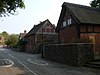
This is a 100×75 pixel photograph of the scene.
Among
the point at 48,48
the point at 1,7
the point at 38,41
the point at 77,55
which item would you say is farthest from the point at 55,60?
the point at 38,41

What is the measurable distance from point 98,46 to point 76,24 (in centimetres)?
460

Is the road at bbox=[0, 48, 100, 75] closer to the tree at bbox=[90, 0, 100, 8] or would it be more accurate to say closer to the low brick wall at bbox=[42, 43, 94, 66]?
the low brick wall at bbox=[42, 43, 94, 66]

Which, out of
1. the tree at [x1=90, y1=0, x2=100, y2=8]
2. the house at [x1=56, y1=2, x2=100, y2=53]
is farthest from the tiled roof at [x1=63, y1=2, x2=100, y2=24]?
the tree at [x1=90, y1=0, x2=100, y2=8]

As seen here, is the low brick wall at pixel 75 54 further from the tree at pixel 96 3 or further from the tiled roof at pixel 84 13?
the tree at pixel 96 3

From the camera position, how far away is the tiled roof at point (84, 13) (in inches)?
1251

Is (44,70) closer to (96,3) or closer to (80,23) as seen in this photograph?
(80,23)

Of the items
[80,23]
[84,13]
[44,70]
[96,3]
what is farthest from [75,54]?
[96,3]

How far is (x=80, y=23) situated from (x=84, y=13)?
3.55m

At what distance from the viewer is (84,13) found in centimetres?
3375

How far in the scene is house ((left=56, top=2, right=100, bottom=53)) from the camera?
31705 millimetres

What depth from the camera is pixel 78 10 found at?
34625 millimetres

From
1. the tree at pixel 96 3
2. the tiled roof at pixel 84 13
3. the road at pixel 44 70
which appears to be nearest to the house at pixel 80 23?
the tiled roof at pixel 84 13

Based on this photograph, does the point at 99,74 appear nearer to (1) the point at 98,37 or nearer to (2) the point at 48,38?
(1) the point at 98,37

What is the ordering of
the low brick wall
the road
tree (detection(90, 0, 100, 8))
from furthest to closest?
tree (detection(90, 0, 100, 8)) < the low brick wall < the road
